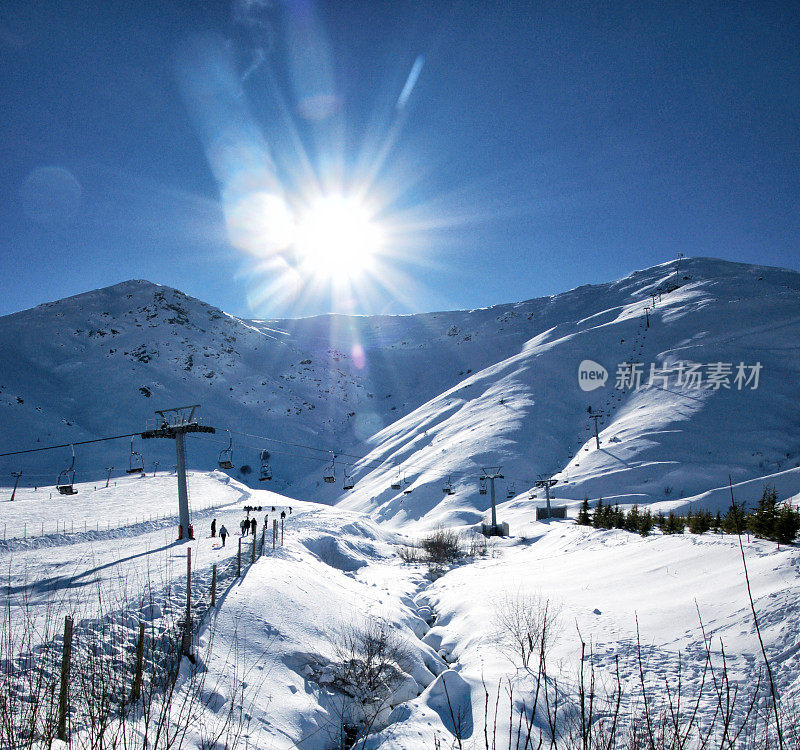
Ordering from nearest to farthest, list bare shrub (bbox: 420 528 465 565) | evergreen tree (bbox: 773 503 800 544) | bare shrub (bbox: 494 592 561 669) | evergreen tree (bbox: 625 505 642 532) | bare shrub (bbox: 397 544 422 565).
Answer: bare shrub (bbox: 494 592 561 669)
evergreen tree (bbox: 773 503 800 544)
evergreen tree (bbox: 625 505 642 532)
bare shrub (bbox: 397 544 422 565)
bare shrub (bbox: 420 528 465 565)

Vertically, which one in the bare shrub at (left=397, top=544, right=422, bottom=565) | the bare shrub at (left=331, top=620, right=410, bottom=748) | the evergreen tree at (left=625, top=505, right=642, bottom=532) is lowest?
the bare shrub at (left=397, top=544, right=422, bottom=565)

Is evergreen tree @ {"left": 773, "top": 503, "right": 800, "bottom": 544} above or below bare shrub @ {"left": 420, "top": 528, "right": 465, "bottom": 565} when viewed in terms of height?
above

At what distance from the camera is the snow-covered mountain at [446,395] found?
5672cm

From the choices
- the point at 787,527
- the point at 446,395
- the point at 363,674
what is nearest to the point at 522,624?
the point at 363,674

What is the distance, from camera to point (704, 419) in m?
59.2

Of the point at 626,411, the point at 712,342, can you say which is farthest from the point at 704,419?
the point at 712,342

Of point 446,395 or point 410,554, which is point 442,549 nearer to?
point 410,554

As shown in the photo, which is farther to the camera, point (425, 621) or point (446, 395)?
point (446, 395)

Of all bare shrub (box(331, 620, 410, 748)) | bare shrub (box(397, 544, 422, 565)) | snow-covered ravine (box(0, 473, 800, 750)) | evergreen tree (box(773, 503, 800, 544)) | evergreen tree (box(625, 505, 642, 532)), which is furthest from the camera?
bare shrub (box(397, 544, 422, 565))

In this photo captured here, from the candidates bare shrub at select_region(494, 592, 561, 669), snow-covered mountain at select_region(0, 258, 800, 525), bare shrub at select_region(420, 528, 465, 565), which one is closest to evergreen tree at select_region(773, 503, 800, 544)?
bare shrub at select_region(494, 592, 561, 669)

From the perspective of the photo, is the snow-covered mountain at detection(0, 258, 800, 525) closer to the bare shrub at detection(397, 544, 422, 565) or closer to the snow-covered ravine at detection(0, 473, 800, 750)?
the bare shrub at detection(397, 544, 422, 565)

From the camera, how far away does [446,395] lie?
3920 inches

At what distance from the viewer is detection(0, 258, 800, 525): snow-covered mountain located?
5672cm

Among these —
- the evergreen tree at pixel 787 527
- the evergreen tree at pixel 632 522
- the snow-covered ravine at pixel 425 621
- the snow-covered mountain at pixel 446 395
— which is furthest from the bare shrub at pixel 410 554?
the evergreen tree at pixel 787 527
